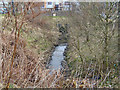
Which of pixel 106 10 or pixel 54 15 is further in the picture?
pixel 54 15

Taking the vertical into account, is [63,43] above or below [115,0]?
below

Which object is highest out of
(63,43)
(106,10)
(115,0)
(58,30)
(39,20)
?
(115,0)

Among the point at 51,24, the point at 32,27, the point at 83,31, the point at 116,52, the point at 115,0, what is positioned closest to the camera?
the point at 115,0

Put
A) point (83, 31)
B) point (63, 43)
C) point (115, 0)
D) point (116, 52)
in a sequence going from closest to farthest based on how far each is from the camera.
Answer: point (115, 0)
point (116, 52)
point (83, 31)
point (63, 43)

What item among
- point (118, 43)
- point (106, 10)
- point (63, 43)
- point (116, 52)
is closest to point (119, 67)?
point (116, 52)

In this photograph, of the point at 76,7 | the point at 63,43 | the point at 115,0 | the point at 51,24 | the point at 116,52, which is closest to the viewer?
the point at 115,0

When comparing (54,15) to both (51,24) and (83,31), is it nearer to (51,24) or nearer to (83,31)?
(51,24)

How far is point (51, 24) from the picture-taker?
1329 cm

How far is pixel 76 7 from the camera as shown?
31.1ft

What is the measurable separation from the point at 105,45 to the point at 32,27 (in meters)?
7.15

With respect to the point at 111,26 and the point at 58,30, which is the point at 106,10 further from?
the point at 58,30

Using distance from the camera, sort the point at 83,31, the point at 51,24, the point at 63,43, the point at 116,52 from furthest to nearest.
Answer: the point at 51,24 < the point at 63,43 < the point at 83,31 < the point at 116,52

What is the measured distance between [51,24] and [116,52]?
8.61m

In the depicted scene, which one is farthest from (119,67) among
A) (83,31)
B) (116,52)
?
(83,31)
